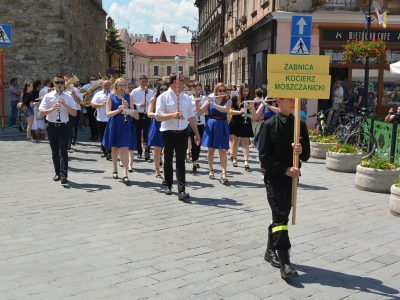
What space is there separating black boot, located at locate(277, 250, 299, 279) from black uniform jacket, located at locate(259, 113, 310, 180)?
0.72 metres

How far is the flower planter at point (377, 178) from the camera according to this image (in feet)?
29.6

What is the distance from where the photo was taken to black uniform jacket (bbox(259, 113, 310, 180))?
5.09 m

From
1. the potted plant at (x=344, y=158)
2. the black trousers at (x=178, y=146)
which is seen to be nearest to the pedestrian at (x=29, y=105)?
the black trousers at (x=178, y=146)

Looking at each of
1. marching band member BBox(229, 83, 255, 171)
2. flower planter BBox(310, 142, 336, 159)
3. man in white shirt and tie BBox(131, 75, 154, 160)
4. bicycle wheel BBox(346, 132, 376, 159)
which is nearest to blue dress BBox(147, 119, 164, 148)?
marching band member BBox(229, 83, 255, 171)

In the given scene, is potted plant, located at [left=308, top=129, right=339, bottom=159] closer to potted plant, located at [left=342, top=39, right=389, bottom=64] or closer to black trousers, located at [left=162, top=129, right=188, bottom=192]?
potted plant, located at [left=342, top=39, right=389, bottom=64]

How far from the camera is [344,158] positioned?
11250mm

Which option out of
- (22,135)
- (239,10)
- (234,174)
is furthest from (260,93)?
(239,10)

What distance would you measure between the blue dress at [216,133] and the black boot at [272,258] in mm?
4771

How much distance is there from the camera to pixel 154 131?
1013 cm

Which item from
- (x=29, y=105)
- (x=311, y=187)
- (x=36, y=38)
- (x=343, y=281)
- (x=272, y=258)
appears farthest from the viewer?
(x=36, y=38)

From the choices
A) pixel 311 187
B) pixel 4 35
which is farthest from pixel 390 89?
pixel 4 35

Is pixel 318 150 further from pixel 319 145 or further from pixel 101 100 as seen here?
pixel 101 100

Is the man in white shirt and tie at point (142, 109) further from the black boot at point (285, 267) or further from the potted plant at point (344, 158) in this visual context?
the black boot at point (285, 267)

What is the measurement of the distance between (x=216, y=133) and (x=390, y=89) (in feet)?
40.9
